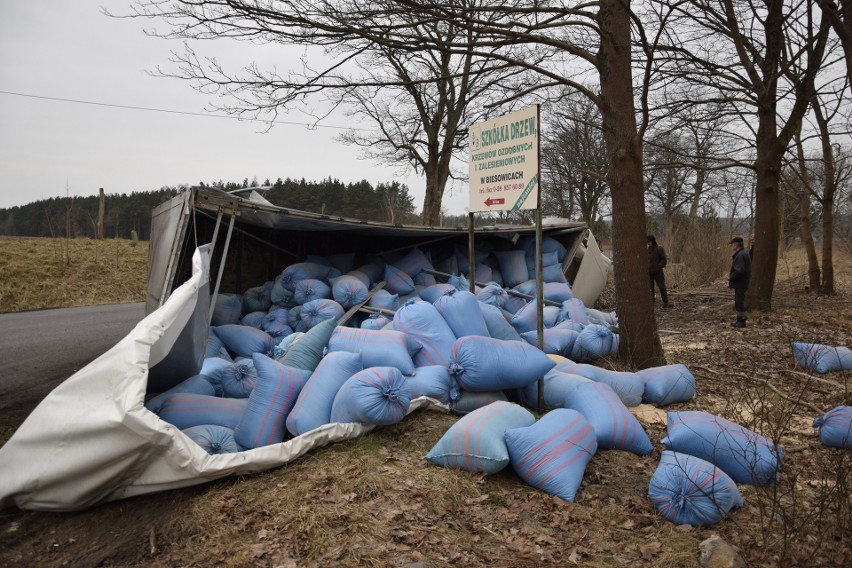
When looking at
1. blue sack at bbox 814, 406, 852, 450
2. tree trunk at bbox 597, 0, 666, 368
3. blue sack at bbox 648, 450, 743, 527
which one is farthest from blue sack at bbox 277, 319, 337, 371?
blue sack at bbox 814, 406, 852, 450

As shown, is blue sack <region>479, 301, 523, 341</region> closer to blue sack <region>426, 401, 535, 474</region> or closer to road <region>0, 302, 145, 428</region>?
blue sack <region>426, 401, 535, 474</region>

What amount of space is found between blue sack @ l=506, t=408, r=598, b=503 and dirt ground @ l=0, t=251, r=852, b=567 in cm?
8

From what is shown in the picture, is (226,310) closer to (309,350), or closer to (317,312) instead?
(317,312)

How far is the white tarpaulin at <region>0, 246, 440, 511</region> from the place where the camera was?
2887 millimetres

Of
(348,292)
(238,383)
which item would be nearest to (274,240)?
(348,292)

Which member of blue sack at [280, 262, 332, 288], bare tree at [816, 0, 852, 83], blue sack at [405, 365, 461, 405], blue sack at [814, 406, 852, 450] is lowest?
blue sack at [814, 406, 852, 450]

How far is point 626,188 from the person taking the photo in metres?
5.75

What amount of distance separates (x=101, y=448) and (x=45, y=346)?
597cm

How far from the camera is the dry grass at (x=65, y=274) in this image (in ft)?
44.1

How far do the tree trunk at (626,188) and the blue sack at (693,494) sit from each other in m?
2.84

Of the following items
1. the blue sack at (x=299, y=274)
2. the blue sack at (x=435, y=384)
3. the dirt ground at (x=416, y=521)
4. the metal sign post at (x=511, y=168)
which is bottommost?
the dirt ground at (x=416, y=521)

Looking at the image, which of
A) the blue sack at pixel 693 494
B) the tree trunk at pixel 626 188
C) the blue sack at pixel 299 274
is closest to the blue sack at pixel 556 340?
the tree trunk at pixel 626 188

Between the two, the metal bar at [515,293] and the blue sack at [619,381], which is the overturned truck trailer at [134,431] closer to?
the blue sack at [619,381]

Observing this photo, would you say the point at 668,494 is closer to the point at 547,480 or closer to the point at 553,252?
the point at 547,480
